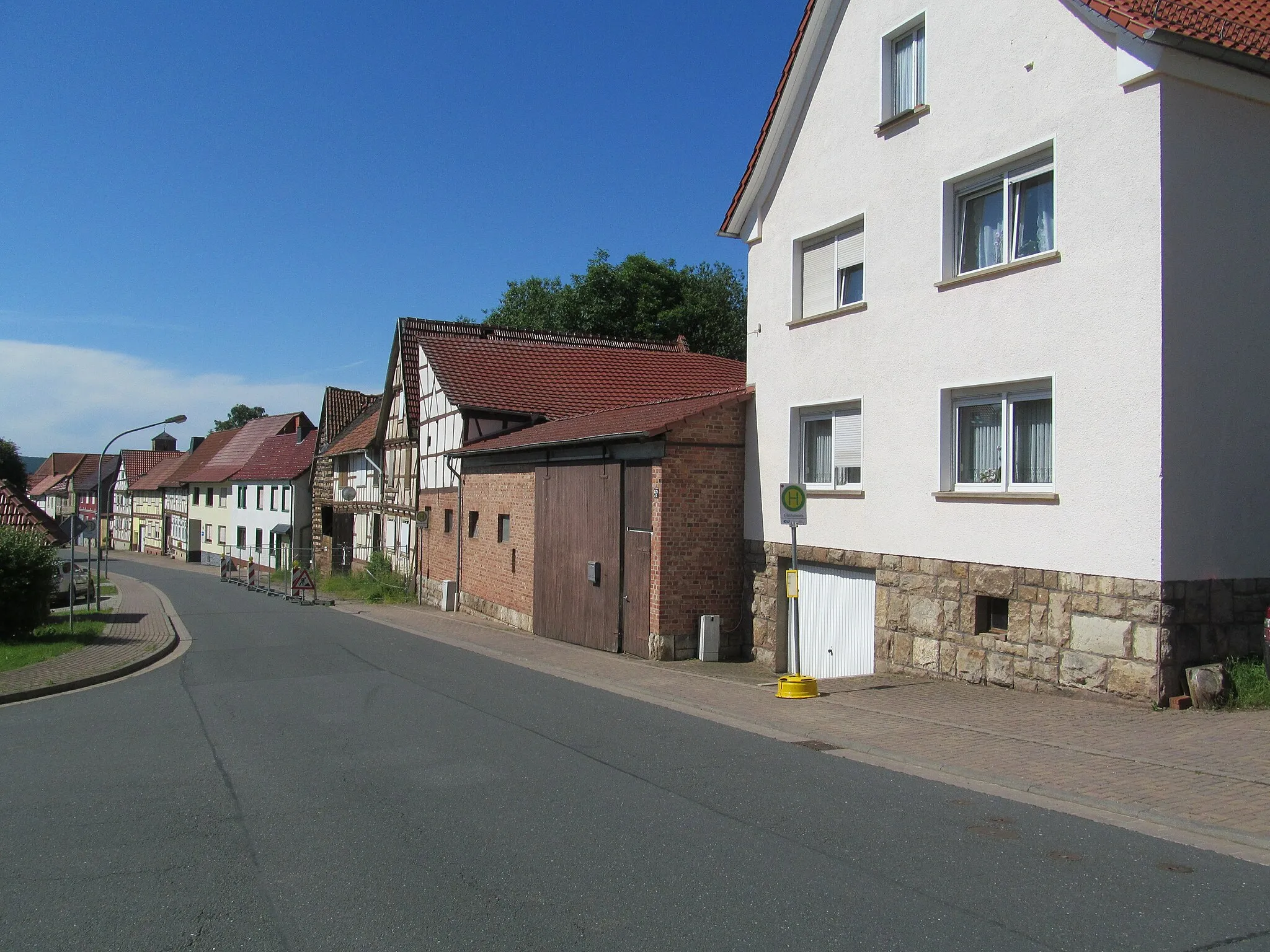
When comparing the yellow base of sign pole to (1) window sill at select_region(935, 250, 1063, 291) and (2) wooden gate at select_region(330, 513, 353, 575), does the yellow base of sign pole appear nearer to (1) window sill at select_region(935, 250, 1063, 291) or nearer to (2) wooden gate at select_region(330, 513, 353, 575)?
(1) window sill at select_region(935, 250, 1063, 291)

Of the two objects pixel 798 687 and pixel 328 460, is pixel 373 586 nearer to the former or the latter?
pixel 328 460

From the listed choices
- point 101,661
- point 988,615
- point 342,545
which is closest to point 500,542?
point 101,661

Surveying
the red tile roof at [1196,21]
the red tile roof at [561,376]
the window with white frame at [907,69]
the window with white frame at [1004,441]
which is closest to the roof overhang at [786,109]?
the window with white frame at [907,69]

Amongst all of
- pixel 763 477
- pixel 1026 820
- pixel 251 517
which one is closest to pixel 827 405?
pixel 763 477

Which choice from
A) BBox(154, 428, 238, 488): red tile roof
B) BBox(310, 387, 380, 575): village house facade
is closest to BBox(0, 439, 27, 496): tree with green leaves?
BBox(154, 428, 238, 488): red tile roof

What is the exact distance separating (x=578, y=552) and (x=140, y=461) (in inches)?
3268

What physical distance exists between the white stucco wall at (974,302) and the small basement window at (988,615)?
509 millimetres

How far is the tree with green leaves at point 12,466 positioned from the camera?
62250 millimetres

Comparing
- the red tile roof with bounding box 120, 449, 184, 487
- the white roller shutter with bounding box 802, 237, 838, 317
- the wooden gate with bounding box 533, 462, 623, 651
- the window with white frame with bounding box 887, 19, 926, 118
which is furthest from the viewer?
the red tile roof with bounding box 120, 449, 184, 487

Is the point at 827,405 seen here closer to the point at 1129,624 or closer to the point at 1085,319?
the point at 1085,319

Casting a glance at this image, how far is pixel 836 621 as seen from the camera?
13.7m

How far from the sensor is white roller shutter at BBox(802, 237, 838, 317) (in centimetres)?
1392

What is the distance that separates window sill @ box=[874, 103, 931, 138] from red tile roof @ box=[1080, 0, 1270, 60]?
2429mm

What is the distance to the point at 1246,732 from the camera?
26.5ft
